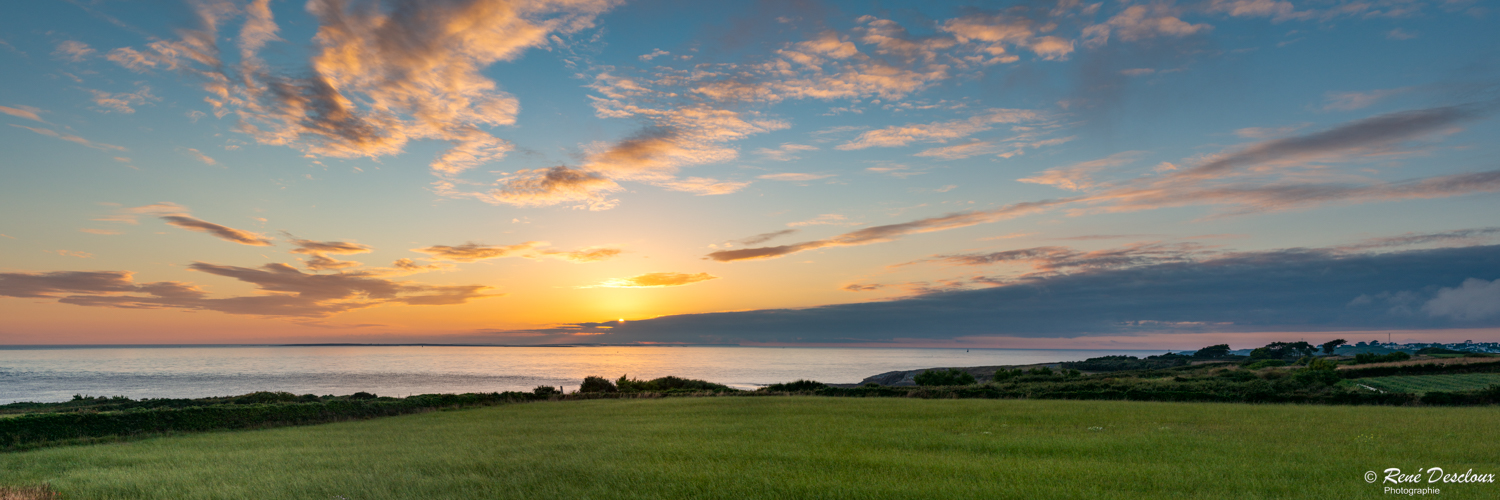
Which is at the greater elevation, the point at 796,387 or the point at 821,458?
the point at 821,458

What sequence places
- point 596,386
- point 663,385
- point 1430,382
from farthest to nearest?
1. point 663,385
2. point 596,386
3. point 1430,382

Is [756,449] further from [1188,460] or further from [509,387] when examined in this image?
[509,387]

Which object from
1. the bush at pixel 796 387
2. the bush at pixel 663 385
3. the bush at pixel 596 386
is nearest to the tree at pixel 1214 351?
the bush at pixel 796 387

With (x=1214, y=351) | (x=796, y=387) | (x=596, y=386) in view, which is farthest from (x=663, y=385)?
(x=1214, y=351)

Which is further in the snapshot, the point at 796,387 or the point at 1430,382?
the point at 796,387

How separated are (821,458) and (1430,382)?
2060 inches

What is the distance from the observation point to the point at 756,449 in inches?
623

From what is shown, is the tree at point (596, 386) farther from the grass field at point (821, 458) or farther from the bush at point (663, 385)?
the grass field at point (821, 458)
